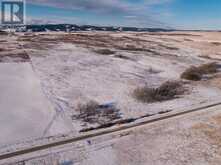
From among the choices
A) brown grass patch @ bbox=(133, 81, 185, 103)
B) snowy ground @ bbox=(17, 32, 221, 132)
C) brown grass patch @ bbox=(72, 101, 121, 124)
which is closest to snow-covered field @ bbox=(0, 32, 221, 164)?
snowy ground @ bbox=(17, 32, 221, 132)

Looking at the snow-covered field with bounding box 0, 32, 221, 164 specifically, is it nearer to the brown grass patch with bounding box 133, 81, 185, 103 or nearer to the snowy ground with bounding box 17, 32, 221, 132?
the snowy ground with bounding box 17, 32, 221, 132

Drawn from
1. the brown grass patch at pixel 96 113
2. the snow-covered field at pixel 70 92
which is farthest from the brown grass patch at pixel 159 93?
the brown grass patch at pixel 96 113

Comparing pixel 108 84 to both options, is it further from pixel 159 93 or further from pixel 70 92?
pixel 159 93

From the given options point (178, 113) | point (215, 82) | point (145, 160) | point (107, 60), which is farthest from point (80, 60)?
point (145, 160)

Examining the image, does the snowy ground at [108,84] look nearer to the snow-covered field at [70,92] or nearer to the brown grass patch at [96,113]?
the snow-covered field at [70,92]

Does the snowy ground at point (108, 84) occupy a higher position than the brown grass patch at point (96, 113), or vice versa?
the snowy ground at point (108, 84)

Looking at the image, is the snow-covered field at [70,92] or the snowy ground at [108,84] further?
the snowy ground at [108,84]

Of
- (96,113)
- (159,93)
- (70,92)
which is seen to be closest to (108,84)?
(70,92)

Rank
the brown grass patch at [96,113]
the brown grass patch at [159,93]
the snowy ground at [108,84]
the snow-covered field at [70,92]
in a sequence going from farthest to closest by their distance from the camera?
the brown grass patch at [159,93] < the snowy ground at [108,84] < the brown grass patch at [96,113] < the snow-covered field at [70,92]
